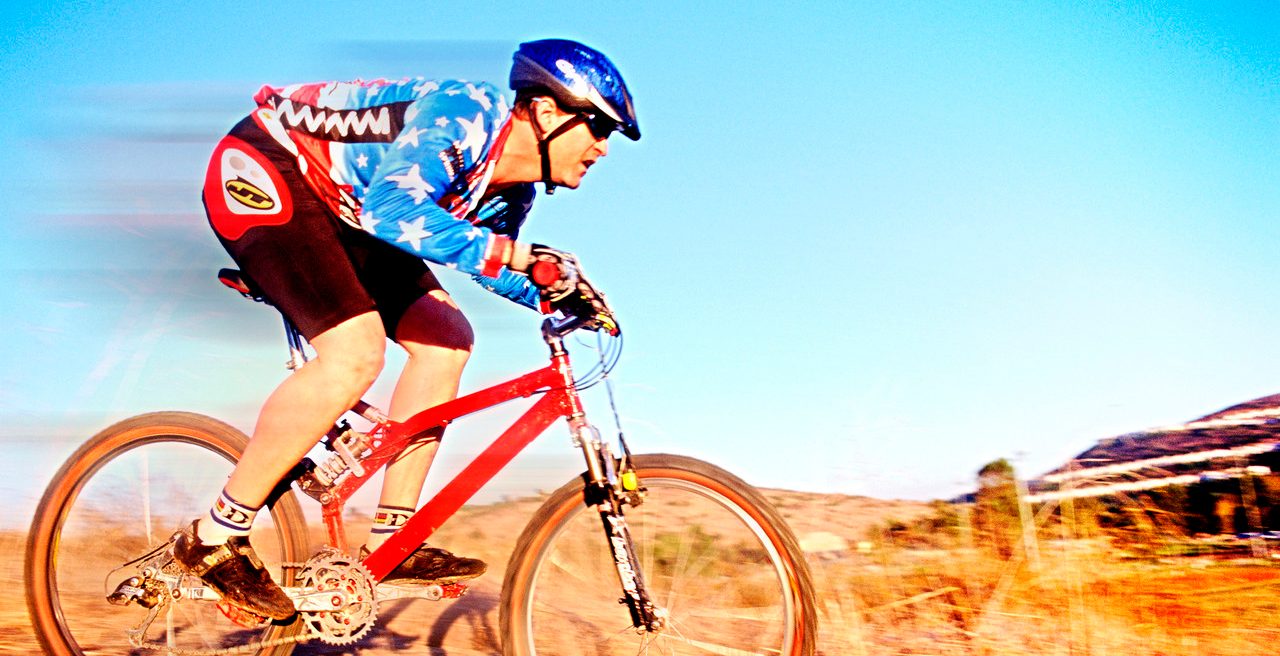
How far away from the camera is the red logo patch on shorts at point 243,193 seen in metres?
2.99

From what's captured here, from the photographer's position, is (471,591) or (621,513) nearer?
(621,513)

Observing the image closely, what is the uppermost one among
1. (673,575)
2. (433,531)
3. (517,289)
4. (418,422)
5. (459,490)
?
(517,289)

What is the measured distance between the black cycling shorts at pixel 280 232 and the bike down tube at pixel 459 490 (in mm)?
625

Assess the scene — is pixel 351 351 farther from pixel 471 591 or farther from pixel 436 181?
pixel 471 591

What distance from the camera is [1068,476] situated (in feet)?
14.1

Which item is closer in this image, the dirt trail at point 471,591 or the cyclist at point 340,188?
the cyclist at point 340,188

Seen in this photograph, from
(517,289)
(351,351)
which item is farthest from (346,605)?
(517,289)

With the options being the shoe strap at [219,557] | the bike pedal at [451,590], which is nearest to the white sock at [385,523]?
the bike pedal at [451,590]

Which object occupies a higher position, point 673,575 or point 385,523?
point 385,523

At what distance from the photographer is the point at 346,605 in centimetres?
308

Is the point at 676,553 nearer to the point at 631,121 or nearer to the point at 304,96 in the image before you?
the point at 631,121

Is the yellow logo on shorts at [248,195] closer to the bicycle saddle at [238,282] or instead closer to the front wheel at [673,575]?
the bicycle saddle at [238,282]

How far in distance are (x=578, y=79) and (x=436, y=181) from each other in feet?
1.87

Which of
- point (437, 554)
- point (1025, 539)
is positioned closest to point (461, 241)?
point (437, 554)
